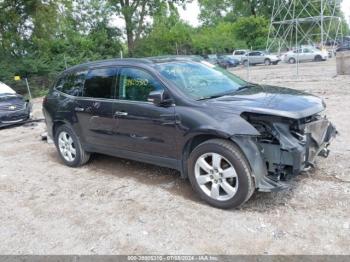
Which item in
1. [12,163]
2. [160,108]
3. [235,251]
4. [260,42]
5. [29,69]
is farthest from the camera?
[260,42]

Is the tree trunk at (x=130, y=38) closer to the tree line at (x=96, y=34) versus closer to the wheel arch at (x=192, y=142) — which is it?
the tree line at (x=96, y=34)

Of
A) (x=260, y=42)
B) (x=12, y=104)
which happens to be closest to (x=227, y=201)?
(x=12, y=104)

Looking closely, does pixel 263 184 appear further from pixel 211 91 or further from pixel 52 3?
pixel 52 3

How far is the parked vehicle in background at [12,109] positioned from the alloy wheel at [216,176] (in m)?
8.36

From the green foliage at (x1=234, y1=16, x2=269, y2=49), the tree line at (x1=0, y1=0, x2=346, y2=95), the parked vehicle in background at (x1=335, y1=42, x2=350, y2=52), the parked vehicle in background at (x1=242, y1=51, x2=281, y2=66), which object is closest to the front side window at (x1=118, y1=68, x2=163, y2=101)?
the tree line at (x1=0, y1=0, x2=346, y2=95)

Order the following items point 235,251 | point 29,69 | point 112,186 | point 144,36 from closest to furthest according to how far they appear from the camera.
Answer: point 235,251, point 112,186, point 29,69, point 144,36

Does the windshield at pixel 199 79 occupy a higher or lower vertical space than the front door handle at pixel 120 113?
higher

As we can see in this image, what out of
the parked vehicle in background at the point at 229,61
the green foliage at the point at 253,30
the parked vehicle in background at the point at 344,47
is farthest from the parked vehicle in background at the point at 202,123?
the green foliage at the point at 253,30

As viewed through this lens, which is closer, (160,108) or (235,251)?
(235,251)

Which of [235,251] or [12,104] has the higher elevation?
[12,104]

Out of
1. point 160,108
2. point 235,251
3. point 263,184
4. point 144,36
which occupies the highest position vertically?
point 144,36

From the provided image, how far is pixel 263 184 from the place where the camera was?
3.93 m

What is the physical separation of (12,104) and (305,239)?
9925 millimetres

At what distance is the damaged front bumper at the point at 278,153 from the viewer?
153 inches
